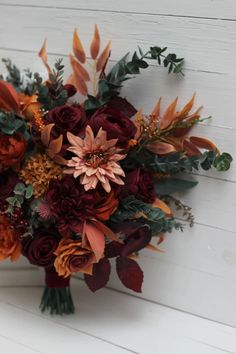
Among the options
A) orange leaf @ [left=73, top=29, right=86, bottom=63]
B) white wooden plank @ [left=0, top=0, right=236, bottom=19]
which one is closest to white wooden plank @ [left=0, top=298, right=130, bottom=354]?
orange leaf @ [left=73, top=29, right=86, bottom=63]

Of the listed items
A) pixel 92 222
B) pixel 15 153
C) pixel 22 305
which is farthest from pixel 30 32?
pixel 22 305

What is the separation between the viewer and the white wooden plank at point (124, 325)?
1008 mm

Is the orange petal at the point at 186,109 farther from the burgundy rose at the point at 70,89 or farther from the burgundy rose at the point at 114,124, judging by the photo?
the burgundy rose at the point at 70,89

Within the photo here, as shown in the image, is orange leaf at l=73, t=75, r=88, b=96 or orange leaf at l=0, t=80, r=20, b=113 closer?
orange leaf at l=0, t=80, r=20, b=113

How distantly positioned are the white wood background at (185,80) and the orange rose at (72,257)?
222 millimetres

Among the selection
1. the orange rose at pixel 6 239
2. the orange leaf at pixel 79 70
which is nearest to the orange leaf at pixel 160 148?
the orange leaf at pixel 79 70

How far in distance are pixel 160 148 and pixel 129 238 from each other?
19 centimetres

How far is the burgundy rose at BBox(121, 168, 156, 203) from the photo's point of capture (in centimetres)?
97

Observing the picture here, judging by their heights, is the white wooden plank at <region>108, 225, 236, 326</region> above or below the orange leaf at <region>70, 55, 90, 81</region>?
below

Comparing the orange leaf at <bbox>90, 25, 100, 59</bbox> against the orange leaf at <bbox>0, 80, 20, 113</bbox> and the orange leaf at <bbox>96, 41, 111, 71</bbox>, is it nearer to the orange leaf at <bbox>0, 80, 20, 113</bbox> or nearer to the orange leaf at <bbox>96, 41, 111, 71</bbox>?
the orange leaf at <bbox>96, 41, 111, 71</bbox>

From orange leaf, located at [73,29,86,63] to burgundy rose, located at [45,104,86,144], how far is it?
0.14 m

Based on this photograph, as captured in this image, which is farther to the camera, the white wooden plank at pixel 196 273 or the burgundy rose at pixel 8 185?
the white wooden plank at pixel 196 273

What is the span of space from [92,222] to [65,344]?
27cm

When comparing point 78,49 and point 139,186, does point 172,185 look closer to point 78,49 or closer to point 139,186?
point 139,186
